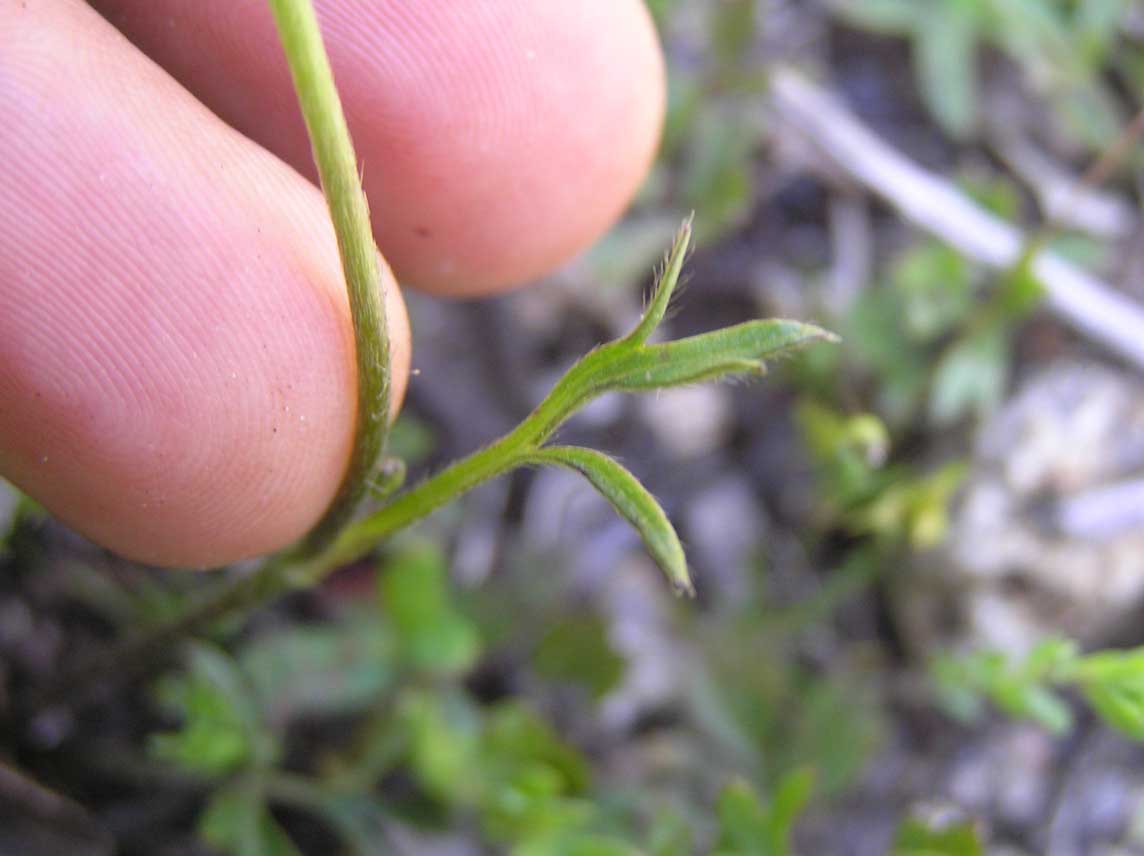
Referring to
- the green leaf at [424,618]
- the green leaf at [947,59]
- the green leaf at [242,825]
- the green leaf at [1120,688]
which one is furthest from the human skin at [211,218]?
the green leaf at [947,59]

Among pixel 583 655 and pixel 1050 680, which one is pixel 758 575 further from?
pixel 1050 680

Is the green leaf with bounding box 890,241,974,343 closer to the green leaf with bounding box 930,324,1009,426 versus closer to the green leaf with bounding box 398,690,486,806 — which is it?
the green leaf with bounding box 930,324,1009,426

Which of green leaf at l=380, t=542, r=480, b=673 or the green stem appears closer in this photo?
the green stem

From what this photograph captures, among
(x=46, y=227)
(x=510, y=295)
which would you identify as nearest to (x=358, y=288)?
(x=46, y=227)

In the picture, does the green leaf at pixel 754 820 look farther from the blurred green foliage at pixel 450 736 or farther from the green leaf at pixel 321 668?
the green leaf at pixel 321 668

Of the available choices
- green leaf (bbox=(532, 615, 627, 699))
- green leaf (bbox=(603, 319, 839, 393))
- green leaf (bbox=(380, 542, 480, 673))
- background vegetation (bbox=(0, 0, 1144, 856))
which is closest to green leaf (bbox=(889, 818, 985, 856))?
background vegetation (bbox=(0, 0, 1144, 856))

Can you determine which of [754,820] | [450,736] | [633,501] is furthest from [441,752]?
[633,501]
